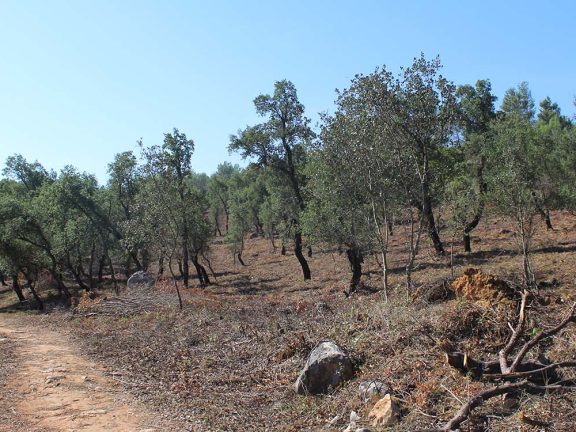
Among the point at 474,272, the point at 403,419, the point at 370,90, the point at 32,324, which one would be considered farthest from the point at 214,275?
the point at 403,419

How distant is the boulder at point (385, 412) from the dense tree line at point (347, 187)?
7.04m

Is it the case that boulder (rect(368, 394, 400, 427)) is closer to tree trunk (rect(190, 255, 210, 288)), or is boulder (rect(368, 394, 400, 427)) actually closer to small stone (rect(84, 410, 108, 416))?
small stone (rect(84, 410, 108, 416))

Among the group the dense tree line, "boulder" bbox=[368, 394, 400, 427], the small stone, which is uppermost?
the dense tree line

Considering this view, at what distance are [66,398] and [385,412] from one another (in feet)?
20.1

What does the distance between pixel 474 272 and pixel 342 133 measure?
706 centimetres

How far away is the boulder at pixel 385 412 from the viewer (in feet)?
22.2

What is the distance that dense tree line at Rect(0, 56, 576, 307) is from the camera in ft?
50.6

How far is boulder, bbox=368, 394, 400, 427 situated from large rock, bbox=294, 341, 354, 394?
1479 mm

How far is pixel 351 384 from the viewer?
836cm

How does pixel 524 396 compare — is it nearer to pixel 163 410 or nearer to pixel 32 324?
pixel 163 410

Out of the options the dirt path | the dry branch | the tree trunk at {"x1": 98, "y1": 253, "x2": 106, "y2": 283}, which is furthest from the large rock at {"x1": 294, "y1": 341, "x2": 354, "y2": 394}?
the tree trunk at {"x1": 98, "y1": 253, "x2": 106, "y2": 283}

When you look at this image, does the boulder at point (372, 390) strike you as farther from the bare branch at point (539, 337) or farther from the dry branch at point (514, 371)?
the bare branch at point (539, 337)

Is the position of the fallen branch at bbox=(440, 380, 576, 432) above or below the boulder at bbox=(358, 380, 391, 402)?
above

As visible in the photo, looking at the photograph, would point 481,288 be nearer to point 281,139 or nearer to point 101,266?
point 281,139
